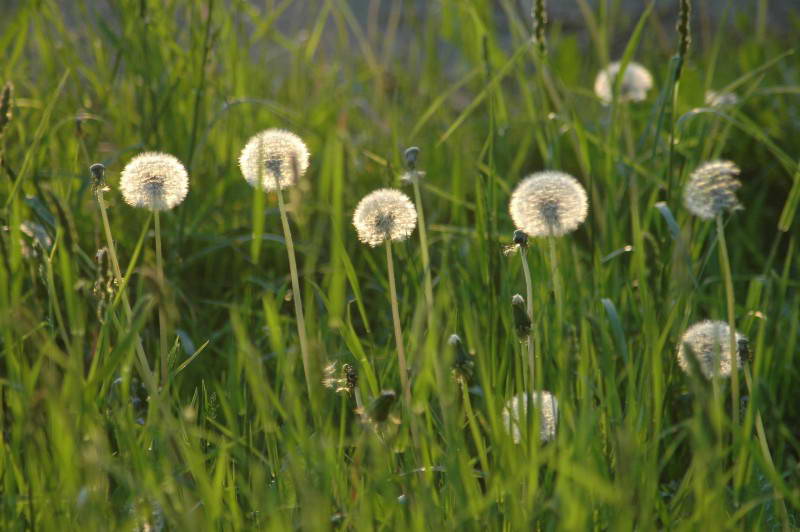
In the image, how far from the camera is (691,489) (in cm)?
120

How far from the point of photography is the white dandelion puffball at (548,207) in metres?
1.41

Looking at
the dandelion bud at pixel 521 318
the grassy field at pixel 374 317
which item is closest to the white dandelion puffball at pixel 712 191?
the grassy field at pixel 374 317

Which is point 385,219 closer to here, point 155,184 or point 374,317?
point 155,184

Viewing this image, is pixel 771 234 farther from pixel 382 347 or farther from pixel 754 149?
pixel 382 347

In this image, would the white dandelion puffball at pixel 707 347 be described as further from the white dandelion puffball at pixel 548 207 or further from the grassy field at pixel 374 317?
the white dandelion puffball at pixel 548 207

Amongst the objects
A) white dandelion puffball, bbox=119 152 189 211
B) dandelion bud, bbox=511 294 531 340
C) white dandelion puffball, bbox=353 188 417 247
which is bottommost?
dandelion bud, bbox=511 294 531 340

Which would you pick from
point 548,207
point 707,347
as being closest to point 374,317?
point 548,207

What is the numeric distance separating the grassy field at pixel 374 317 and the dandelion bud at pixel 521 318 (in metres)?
0.06

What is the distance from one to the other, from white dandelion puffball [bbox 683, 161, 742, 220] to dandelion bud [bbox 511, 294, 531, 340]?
342mm

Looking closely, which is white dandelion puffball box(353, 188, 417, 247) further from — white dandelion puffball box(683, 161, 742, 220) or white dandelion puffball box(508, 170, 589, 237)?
white dandelion puffball box(683, 161, 742, 220)

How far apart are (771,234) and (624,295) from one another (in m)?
0.98

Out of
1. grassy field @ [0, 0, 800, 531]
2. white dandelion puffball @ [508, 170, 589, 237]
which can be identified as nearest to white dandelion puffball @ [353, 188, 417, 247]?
grassy field @ [0, 0, 800, 531]

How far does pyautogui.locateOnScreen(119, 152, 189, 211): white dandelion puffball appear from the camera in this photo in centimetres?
135

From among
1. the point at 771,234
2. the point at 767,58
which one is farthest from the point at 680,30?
the point at 767,58
